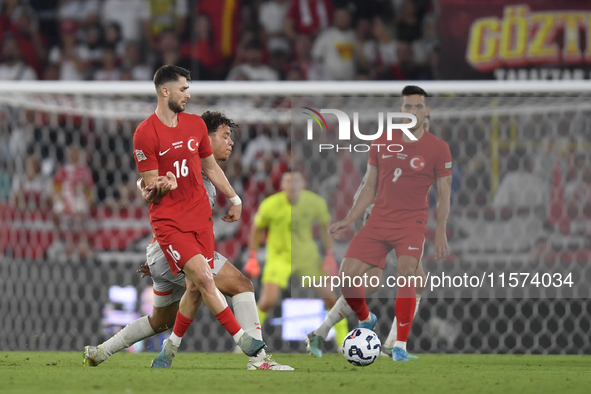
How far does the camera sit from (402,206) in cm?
548

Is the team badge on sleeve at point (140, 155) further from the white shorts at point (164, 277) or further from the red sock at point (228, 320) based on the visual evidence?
the red sock at point (228, 320)

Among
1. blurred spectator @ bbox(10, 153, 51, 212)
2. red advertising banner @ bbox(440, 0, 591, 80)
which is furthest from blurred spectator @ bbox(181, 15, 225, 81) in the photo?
red advertising banner @ bbox(440, 0, 591, 80)

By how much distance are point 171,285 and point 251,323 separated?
1.66 ft

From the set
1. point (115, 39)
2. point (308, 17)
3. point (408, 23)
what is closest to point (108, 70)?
point (115, 39)

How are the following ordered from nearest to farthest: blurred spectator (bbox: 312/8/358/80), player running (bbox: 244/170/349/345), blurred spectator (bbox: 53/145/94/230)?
player running (bbox: 244/170/349/345) → blurred spectator (bbox: 53/145/94/230) → blurred spectator (bbox: 312/8/358/80)

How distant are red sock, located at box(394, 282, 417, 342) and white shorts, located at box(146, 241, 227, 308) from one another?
136 centimetres

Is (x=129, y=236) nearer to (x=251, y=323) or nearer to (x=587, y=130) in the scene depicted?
(x=251, y=323)

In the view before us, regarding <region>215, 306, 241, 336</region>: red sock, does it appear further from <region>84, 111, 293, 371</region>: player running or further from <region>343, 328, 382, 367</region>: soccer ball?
<region>343, 328, 382, 367</region>: soccer ball

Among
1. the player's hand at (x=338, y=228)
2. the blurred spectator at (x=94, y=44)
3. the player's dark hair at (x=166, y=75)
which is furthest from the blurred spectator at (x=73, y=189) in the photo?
the player's dark hair at (x=166, y=75)

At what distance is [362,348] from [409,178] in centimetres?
137

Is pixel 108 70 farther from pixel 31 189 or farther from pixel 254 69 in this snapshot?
pixel 31 189

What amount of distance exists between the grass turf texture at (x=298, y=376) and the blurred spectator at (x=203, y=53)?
578 centimetres

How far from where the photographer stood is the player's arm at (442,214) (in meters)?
5.54

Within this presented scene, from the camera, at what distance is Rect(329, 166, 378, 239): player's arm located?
18.3 feet
